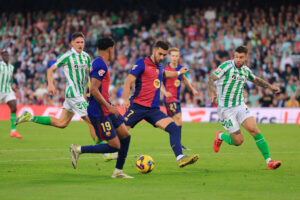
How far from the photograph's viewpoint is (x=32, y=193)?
6.98 metres

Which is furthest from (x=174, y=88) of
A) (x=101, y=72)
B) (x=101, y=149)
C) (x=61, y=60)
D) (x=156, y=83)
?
(x=101, y=72)

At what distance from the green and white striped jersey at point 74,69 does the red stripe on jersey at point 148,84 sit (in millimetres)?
2640

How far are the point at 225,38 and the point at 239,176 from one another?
20303 mm

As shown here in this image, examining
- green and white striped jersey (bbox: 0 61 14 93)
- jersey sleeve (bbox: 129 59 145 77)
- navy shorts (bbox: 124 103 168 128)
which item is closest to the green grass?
navy shorts (bbox: 124 103 168 128)

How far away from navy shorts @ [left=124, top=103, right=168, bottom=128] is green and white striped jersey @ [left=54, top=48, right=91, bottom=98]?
97.5 inches

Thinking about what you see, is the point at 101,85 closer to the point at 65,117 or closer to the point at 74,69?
the point at 74,69

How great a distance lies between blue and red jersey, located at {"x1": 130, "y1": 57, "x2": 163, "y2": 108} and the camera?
988 centimetres

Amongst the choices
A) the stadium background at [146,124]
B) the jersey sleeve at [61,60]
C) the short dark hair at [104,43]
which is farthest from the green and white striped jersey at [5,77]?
the short dark hair at [104,43]

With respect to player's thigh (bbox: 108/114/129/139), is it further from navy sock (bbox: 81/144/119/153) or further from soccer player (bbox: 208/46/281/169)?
soccer player (bbox: 208/46/281/169)

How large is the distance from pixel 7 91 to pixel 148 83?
24.3 feet

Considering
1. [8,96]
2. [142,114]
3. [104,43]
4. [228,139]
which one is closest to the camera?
[104,43]

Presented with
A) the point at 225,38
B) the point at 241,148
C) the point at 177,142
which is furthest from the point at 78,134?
the point at 225,38

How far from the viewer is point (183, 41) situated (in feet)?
98.0

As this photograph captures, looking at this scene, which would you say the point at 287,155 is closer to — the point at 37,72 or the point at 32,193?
the point at 32,193
